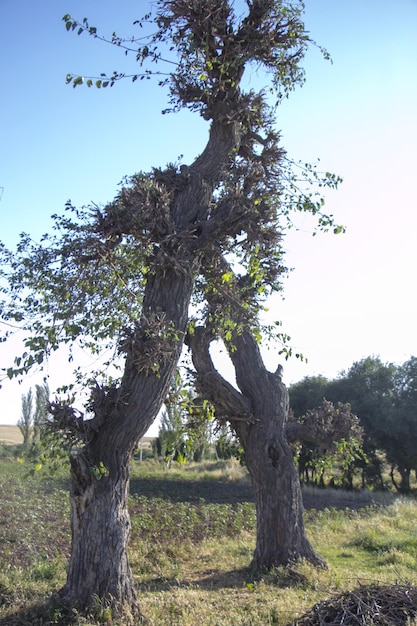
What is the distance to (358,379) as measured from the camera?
33.1m

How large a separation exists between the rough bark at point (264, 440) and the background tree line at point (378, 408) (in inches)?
718

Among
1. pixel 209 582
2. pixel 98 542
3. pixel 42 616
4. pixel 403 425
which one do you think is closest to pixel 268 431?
pixel 209 582

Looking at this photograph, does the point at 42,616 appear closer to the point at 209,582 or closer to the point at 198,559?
the point at 209,582

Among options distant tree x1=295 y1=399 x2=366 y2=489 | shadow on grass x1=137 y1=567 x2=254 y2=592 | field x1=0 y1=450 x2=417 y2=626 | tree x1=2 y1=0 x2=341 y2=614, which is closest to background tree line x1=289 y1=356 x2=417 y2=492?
field x1=0 y1=450 x2=417 y2=626

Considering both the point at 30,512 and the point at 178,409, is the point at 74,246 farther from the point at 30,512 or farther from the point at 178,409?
the point at 30,512

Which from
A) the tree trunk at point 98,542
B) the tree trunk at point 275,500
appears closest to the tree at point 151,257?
the tree trunk at point 98,542

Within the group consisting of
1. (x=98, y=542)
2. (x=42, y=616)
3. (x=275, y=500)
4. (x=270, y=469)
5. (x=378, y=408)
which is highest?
(x=378, y=408)

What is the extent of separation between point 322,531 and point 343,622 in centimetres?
1019

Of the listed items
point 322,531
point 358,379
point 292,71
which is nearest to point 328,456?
point 322,531

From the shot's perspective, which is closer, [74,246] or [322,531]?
[74,246]

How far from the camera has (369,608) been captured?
5.19 m

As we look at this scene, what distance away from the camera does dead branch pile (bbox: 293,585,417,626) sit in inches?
202

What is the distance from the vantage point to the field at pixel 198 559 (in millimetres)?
6512

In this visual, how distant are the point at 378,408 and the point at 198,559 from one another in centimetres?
2136
